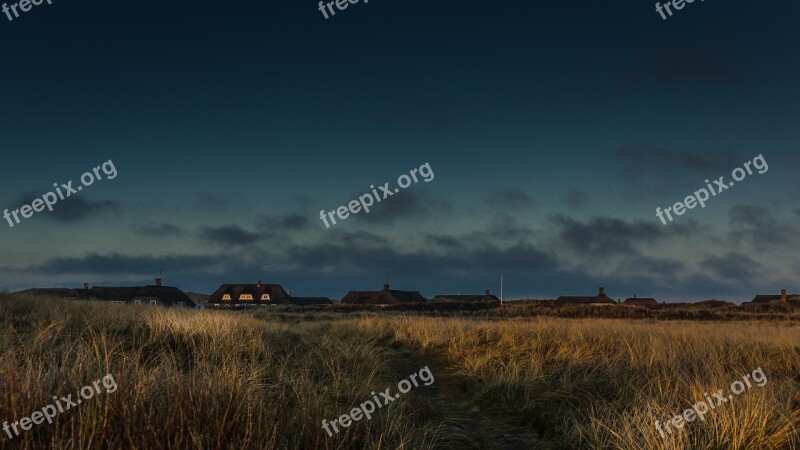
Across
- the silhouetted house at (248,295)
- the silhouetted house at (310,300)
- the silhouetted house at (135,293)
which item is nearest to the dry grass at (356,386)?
the silhouetted house at (135,293)

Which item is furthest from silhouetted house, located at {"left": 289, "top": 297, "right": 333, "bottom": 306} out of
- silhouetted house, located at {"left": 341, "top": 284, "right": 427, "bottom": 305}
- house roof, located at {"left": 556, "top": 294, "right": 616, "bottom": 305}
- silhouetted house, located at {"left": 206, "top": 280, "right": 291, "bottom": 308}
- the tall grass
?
the tall grass

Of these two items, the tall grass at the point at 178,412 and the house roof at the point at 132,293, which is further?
the house roof at the point at 132,293

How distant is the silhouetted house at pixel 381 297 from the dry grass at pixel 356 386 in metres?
66.9

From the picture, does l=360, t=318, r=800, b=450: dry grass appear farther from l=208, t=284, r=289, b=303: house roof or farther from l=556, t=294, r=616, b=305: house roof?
l=208, t=284, r=289, b=303: house roof

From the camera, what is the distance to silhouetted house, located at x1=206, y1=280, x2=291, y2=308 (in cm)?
9350

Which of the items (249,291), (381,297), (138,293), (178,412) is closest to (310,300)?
(249,291)

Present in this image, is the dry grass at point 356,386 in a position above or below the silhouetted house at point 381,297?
below

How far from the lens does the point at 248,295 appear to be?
94125 mm

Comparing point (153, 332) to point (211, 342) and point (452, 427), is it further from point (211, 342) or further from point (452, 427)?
point (452, 427)

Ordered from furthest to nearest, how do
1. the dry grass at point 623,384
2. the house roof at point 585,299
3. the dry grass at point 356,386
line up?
the house roof at point 585,299
the dry grass at point 623,384
the dry grass at point 356,386

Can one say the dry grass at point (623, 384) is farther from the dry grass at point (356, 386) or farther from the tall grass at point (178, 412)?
the tall grass at point (178, 412)

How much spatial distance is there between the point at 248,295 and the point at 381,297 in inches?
1062

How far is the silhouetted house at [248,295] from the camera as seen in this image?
93.5m

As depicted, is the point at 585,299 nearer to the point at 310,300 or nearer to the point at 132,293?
the point at 310,300
